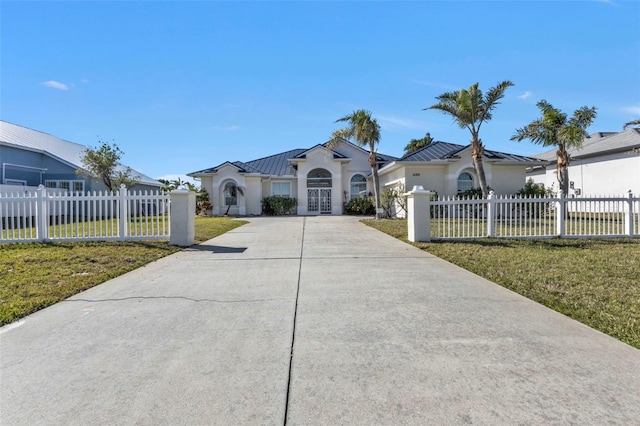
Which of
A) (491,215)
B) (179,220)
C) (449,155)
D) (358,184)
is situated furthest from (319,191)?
(179,220)

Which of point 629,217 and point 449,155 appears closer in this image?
point 629,217

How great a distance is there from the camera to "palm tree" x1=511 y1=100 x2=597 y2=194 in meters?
19.0

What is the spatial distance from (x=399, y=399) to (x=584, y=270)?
5842 mm

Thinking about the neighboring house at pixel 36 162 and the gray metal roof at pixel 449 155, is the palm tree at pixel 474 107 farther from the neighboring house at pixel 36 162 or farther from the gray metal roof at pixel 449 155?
the neighboring house at pixel 36 162

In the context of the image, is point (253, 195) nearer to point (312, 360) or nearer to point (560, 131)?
point (560, 131)

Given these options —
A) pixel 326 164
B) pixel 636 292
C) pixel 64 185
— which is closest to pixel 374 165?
pixel 326 164

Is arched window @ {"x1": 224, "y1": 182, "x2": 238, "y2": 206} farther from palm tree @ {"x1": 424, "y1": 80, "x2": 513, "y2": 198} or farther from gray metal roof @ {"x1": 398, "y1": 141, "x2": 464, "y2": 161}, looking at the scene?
palm tree @ {"x1": 424, "y1": 80, "x2": 513, "y2": 198}

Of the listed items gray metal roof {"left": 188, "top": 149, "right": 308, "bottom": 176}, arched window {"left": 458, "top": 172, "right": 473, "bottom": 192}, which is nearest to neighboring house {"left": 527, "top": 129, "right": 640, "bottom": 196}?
arched window {"left": 458, "top": 172, "right": 473, "bottom": 192}

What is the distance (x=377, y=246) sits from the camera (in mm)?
9977

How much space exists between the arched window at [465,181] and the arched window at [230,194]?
16382mm

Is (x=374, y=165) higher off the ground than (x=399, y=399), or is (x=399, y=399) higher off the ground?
(x=374, y=165)

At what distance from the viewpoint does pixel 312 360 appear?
319 centimetres

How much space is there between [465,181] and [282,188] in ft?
47.3

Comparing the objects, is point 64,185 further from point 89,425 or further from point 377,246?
point 89,425
